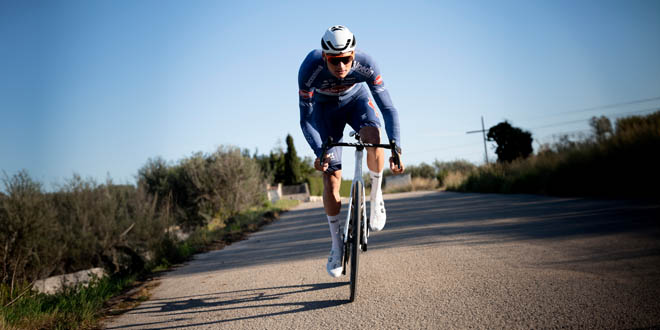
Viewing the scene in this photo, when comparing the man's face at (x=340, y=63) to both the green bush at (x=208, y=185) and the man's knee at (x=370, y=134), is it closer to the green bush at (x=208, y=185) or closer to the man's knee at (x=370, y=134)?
the man's knee at (x=370, y=134)

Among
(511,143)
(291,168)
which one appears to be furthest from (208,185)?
(291,168)

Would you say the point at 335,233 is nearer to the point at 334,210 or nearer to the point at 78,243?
the point at 334,210

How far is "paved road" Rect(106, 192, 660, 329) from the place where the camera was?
2998 millimetres

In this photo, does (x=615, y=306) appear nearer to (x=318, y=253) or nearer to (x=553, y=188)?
(x=318, y=253)

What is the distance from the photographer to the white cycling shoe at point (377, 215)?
4340 millimetres

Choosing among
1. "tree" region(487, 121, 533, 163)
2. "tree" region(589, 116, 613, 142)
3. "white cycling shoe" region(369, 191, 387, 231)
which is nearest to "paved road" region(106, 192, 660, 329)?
"white cycling shoe" region(369, 191, 387, 231)

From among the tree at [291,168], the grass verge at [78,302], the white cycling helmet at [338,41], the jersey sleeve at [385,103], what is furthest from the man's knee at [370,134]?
the tree at [291,168]

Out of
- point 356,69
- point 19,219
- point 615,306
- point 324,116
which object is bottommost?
point 615,306

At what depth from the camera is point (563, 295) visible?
3.29m

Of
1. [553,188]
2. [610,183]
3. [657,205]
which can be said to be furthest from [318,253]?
[553,188]

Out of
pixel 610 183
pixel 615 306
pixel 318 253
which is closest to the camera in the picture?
pixel 615 306

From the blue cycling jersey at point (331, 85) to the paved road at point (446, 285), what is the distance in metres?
1.47

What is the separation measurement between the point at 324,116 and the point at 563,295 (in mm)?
2863

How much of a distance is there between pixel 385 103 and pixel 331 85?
0.59 meters
